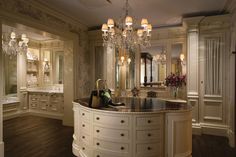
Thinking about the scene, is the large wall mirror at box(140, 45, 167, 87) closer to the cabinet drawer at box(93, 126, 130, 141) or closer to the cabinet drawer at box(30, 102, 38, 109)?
the cabinet drawer at box(93, 126, 130, 141)

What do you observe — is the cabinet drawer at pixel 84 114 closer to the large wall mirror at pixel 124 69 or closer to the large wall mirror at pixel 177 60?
the large wall mirror at pixel 124 69

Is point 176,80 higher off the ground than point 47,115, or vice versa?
point 176,80

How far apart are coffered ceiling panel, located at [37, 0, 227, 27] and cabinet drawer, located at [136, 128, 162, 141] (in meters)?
2.68

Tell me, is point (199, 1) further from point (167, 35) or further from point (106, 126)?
point (106, 126)

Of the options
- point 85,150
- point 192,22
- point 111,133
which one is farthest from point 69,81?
point 192,22

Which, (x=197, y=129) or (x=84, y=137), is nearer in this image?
(x=84, y=137)

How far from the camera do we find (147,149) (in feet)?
7.86

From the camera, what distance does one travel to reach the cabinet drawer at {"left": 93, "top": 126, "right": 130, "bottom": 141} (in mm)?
2391

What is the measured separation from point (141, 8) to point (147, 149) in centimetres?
309

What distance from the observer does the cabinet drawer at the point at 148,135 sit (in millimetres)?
2373

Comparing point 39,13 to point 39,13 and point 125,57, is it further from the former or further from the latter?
point 125,57

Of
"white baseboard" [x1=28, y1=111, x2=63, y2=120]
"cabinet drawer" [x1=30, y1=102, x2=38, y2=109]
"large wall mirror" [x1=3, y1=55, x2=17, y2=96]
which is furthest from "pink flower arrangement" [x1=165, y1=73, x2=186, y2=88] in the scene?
"large wall mirror" [x1=3, y1=55, x2=17, y2=96]

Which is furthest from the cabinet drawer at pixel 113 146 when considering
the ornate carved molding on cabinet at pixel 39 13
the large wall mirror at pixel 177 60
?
the large wall mirror at pixel 177 60

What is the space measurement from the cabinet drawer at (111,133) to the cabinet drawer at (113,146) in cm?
8
